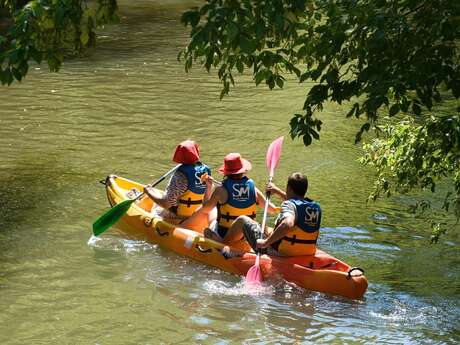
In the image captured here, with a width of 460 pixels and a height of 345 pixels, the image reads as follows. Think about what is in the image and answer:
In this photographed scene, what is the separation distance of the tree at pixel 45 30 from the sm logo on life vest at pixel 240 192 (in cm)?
388

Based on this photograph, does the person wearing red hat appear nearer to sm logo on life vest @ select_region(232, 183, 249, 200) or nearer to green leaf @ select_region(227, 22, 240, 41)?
sm logo on life vest @ select_region(232, 183, 249, 200)

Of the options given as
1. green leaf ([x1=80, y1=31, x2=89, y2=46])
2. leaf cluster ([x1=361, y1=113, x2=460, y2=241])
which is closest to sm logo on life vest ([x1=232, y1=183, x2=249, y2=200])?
leaf cluster ([x1=361, y1=113, x2=460, y2=241])

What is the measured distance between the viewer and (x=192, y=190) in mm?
8711

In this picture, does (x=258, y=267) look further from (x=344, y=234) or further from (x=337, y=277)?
(x=344, y=234)

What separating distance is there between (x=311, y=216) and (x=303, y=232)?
0.59 feet

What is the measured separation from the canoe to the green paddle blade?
1.07 ft

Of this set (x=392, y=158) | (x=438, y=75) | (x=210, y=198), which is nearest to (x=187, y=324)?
(x=210, y=198)

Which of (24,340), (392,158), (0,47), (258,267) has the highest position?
(0,47)

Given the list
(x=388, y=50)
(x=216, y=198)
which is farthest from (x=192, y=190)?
(x=388, y=50)

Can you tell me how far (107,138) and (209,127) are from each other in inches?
66.1

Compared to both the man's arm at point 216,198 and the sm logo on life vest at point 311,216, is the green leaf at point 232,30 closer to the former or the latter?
the sm logo on life vest at point 311,216

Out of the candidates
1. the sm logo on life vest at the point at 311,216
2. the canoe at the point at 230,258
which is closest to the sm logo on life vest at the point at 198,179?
the canoe at the point at 230,258

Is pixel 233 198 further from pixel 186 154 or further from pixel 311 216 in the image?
pixel 311 216

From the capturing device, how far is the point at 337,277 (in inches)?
292
